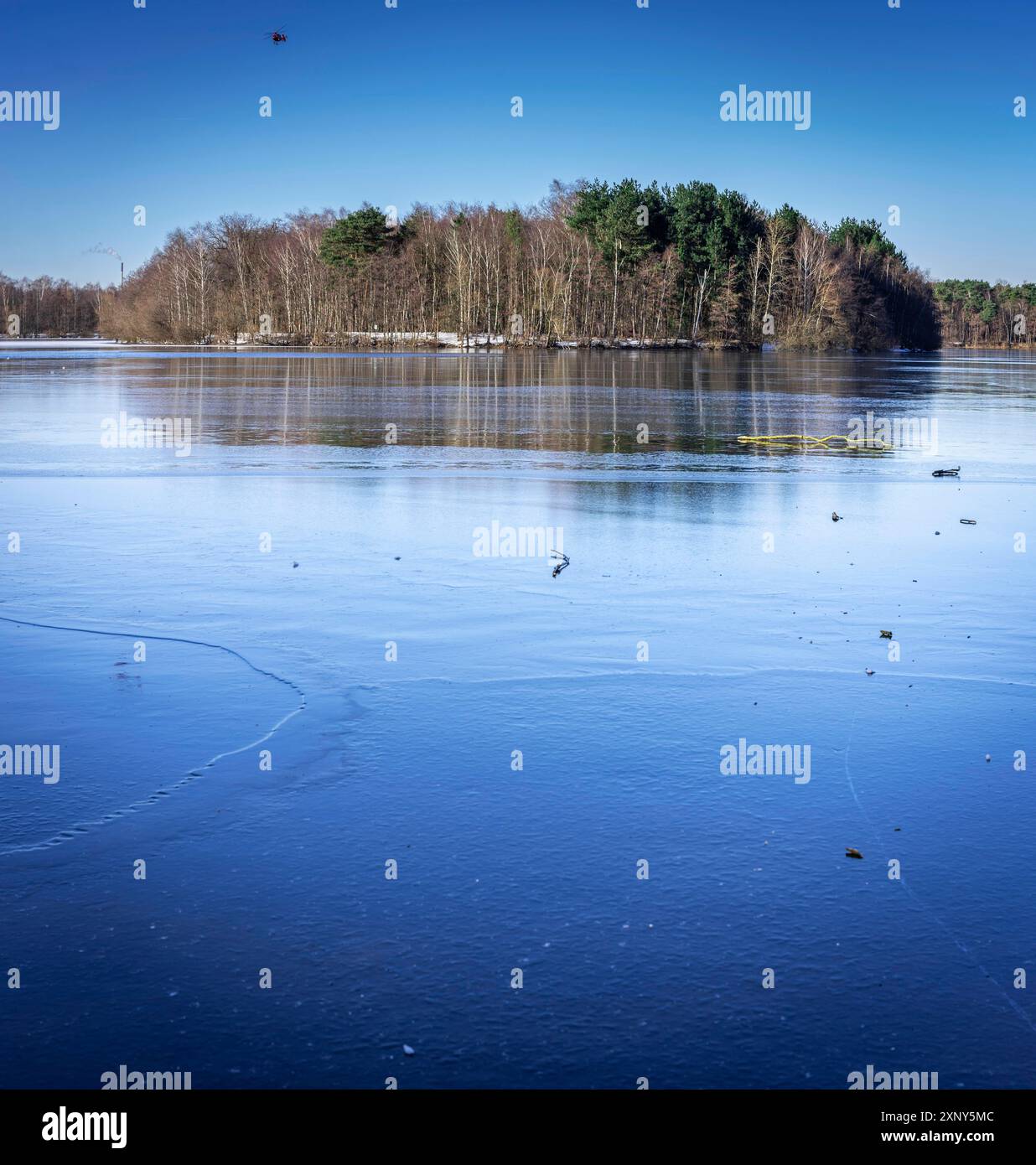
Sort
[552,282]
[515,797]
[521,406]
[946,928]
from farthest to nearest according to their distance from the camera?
[552,282], [521,406], [515,797], [946,928]

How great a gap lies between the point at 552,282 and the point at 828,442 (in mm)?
94984

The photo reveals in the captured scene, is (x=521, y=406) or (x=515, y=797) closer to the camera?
(x=515, y=797)

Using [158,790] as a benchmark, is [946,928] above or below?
below

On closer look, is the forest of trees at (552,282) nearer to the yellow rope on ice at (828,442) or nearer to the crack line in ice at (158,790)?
the yellow rope on ice at (828,442)

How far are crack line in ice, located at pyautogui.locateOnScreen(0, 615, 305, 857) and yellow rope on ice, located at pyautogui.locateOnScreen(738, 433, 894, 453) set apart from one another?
16.9 metres

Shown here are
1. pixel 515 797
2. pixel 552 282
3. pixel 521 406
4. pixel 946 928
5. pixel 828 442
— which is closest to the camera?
pixel 946 928

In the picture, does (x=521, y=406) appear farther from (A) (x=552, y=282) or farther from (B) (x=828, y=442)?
(A) (x=552, y=282)

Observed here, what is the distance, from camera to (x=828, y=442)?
25.3 metres

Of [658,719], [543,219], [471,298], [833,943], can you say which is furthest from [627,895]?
[543,219]

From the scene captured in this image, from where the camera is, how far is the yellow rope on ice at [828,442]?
24.2 metres

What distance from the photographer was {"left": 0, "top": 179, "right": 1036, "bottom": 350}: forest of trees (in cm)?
11625

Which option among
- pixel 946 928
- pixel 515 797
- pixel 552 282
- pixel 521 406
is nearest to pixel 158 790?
pixel 515 797
